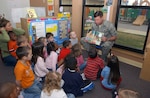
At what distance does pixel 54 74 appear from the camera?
1.42m

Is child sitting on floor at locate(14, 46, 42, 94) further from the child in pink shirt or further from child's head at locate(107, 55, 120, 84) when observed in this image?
child's head at locate(107, 55, 120, 84)

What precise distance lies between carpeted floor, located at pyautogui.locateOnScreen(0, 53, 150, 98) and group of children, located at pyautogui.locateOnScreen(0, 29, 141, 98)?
0.09m

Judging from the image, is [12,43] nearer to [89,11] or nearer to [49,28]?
[49,28]

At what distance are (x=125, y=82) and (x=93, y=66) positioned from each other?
62 centimetres

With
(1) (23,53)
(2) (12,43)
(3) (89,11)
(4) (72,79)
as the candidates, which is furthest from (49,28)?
(4) (72,79)

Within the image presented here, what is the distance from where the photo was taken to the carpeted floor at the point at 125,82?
78.6 inches

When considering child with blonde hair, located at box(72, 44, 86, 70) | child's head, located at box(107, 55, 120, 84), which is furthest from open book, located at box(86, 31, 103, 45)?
child's head, located at box(107, 55, 120, 84)

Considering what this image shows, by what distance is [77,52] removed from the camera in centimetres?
246

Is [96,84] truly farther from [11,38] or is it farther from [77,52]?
[11,38]

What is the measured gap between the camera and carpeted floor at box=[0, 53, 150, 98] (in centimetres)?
200

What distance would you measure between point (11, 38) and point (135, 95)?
7.91 feet

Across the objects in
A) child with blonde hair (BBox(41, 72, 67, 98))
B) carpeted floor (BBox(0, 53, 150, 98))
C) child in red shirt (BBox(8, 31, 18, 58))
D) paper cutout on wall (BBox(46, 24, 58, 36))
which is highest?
paper cutout on wall (BBox(46, 24, 58, 36))

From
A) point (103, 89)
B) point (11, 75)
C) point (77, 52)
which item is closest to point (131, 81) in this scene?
point (103, 89)

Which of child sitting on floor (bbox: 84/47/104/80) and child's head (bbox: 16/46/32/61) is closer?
child's head (bbox: 16/46/32/61)
